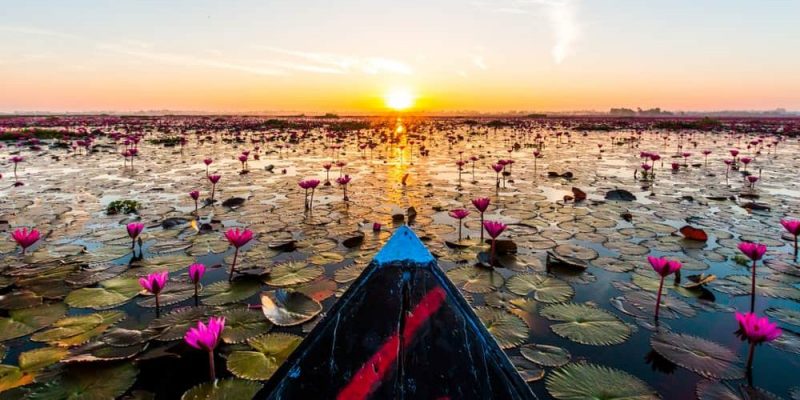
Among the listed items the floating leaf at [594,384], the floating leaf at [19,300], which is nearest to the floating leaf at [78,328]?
the floating leaf at [19,300]

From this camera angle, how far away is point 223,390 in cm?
270

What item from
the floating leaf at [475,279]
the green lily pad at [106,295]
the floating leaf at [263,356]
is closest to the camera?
the floating leaf at [263,356]

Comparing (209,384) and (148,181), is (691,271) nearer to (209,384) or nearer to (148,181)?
(209,384)

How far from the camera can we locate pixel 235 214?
755cm

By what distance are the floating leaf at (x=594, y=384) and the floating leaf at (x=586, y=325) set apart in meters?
0.48

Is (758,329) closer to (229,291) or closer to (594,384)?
(594,384)

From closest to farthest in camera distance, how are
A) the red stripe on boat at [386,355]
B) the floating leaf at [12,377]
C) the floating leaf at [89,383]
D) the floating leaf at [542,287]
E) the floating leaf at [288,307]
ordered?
the red stripe on boat at [386,355]
the floating leaf at [89,383]
the floating leaf at [12,377]
the floating leaf at [288,307]
the floating leaf at [542,287]

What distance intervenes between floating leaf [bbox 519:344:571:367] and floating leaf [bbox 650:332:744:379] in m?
0.79

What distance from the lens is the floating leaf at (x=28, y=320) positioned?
3.42 meters

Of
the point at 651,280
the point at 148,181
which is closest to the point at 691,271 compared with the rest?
the point at 651,280

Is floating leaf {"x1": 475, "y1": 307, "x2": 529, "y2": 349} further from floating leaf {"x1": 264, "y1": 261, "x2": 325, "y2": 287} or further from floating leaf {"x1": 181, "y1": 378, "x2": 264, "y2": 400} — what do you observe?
floating leaf {"x1": 264, "y1": 261, "x2": 325, "y2": 287}

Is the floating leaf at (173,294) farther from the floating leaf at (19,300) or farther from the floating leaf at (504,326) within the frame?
the floating leaf at (504,326)

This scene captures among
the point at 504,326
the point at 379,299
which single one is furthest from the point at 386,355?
the point at 504,326

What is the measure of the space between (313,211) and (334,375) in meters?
6.42
